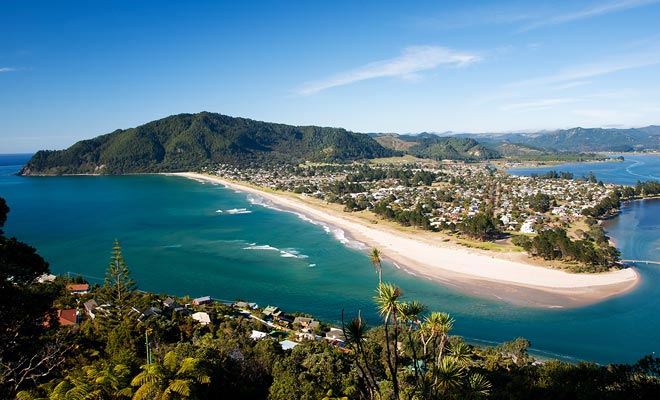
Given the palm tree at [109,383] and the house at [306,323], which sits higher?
the palm tree at [109,383]

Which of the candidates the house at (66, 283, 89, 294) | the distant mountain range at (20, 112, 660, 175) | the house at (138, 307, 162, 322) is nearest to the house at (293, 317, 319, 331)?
the house at (138, 307, 162, 322)

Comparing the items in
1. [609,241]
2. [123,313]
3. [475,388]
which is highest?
[475,388]

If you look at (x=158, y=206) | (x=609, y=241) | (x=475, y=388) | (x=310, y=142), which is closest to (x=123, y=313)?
(x=475, y=388)

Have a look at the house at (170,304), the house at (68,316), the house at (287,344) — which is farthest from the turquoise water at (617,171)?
the house at (68,316)

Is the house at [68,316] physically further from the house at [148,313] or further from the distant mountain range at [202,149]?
the distant mountain range at [202,149]

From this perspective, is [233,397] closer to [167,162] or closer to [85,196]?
[85,196]

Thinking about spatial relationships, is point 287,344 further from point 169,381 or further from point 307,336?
point 169,381

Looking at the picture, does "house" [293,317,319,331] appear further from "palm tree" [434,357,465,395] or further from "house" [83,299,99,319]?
"palm tree" [434,357,465,395]

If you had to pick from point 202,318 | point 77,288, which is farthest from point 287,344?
point 77,288
